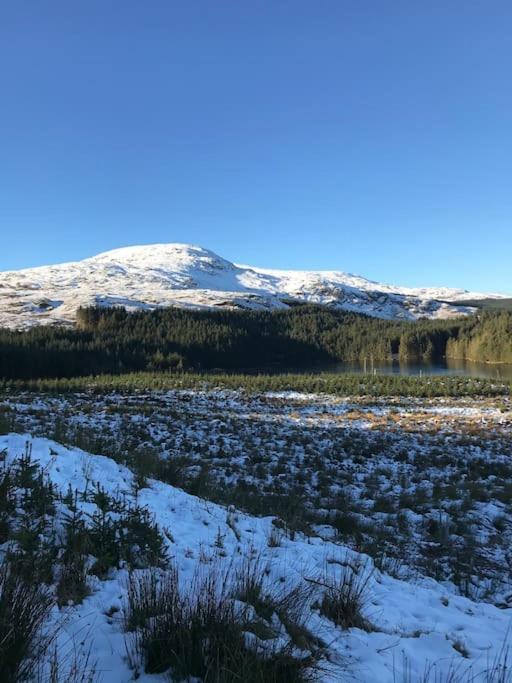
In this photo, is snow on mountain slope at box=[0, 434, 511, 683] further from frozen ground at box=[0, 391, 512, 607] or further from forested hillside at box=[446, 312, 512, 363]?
forested hillside at box=[446, 312, 512, 363]

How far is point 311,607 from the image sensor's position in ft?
12.0

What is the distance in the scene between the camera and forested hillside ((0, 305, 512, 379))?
74562 millimetres

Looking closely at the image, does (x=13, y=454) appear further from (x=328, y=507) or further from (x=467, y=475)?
(x=467, y=475)

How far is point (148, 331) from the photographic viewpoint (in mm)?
103750

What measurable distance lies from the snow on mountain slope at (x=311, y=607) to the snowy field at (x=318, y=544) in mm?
17

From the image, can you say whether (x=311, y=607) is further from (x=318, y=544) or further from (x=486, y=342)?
(x=486, y=342)

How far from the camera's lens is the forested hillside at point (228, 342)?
245 feet

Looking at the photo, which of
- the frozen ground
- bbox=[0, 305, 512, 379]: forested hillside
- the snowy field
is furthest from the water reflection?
the snowy field

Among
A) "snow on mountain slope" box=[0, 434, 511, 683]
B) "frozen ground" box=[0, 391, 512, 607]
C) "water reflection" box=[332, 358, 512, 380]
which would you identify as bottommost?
"water reflection" box=[332, 358, 512, 380]

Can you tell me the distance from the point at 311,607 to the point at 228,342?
10794 cm

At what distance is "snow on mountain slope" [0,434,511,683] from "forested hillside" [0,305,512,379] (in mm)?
67288

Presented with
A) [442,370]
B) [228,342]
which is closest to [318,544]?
[442,370]

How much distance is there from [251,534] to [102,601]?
8.41 feet

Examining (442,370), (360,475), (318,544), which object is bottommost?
(442,370)
